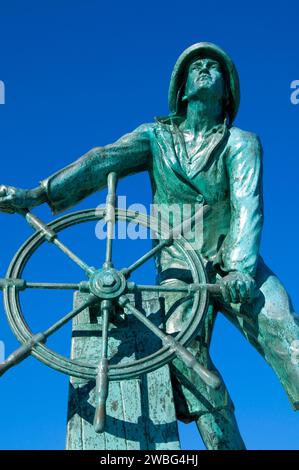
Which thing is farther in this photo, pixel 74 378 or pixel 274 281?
pixel 274 281

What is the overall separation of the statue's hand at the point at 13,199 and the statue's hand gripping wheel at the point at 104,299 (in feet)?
0.16

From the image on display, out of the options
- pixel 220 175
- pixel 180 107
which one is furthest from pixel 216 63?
pixel 220 175

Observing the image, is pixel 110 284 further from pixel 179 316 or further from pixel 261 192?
pixel 261 192

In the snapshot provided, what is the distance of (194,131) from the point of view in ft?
14.2

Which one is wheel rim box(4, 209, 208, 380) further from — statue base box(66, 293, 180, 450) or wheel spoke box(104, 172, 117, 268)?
statue base box(66, 293, 180, 450)

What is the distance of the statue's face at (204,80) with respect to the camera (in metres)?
4.29

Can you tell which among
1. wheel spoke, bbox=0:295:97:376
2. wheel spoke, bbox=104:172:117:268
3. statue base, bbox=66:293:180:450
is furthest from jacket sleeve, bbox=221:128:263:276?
wheel spoke, bbox=0:295:97:376

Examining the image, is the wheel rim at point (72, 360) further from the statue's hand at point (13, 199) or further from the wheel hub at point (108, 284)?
the wheel hub at point (108, 284)

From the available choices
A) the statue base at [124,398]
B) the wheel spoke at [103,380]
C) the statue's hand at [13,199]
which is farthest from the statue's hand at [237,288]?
the statue's hand at [13,199]

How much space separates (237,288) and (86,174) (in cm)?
112

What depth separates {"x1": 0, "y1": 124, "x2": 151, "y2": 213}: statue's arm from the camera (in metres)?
3.82

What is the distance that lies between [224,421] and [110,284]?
85 cm
